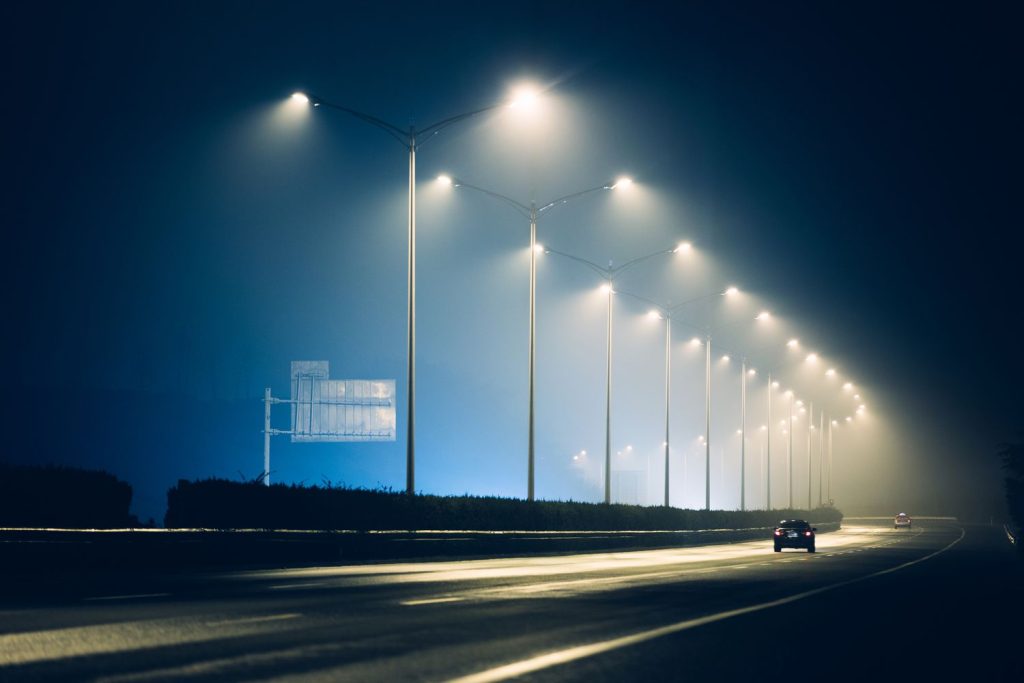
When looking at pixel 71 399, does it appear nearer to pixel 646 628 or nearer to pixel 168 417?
pixel 168 417

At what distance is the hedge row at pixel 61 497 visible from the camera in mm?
25406

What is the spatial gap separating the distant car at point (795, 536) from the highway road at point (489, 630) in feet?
99.5

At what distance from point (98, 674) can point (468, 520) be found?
33133 millimetres

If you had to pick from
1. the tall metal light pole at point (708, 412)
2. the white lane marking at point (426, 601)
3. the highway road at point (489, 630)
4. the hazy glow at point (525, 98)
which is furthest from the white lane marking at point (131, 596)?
the tall metal light pole at point (708, 412)

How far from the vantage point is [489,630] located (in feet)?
42.0

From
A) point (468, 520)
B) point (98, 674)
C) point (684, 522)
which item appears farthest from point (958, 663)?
point (684, 522)

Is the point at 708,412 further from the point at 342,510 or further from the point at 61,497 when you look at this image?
the point at 61,497

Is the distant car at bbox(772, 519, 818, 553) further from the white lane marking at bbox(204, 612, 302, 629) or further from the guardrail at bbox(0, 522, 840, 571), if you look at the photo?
the white lane marking at bbox(204, 612, 302, 629)

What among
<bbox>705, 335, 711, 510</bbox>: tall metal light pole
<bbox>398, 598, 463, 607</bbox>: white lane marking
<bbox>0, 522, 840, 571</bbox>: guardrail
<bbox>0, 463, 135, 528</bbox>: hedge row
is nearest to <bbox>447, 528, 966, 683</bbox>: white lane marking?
<bbox>398, 598, 463, 607</bbox>: white lane marking

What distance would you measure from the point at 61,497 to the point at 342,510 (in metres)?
10.1

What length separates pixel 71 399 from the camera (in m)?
116

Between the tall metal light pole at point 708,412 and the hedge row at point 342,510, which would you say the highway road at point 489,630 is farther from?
the tall metal light pole at point 708,412

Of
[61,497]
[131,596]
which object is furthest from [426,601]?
[61,497]

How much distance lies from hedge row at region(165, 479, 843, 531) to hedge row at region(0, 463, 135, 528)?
3330mm
